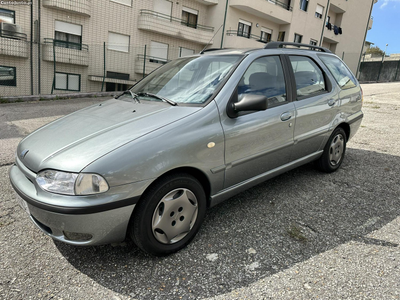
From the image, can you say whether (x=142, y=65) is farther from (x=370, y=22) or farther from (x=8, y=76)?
(x=370, y=22)

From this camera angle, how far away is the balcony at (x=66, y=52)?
14883 mm

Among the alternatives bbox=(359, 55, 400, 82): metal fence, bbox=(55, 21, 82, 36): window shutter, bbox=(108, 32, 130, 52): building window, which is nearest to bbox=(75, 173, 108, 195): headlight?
bbox=(55, 21, 82, 36): window shutter

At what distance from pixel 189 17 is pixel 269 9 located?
6.10m

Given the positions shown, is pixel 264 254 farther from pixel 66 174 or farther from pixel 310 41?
pixel 310 41

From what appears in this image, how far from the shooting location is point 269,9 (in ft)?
71.6

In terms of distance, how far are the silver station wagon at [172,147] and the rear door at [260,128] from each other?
0.04 ft

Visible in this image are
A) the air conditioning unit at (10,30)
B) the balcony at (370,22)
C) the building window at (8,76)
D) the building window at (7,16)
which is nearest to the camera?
the air conditioning unit at (10,30)

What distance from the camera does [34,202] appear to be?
2.05m

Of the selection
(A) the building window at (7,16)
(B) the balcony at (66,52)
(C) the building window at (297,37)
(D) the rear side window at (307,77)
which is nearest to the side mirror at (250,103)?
(D) the rear side window at (307,77)

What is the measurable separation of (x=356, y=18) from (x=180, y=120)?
37.2m

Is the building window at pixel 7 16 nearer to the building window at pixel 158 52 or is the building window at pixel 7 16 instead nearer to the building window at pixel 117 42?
the building window at pixel 117 42

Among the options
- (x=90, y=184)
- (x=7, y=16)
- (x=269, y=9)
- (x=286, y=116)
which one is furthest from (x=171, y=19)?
(x=90, y=184)

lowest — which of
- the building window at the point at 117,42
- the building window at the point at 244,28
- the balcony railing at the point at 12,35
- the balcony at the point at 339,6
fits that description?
the balcony railing at the point at 12,35

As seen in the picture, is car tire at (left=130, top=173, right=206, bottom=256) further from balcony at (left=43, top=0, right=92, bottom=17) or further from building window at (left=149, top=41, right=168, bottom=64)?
building window at (left=149, top=41, right=168, bottom=64)
